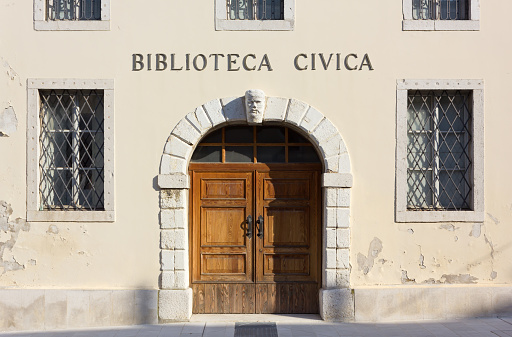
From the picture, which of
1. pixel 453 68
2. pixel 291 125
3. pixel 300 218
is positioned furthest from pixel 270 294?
pixel 453 68

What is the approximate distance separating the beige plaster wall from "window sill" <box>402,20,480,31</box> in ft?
0.28

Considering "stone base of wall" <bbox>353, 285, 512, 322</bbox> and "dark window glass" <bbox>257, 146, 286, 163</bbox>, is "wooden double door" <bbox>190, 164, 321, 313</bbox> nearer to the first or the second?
"dark window glass" <bbox>257, 146, 286, 163</bbox>

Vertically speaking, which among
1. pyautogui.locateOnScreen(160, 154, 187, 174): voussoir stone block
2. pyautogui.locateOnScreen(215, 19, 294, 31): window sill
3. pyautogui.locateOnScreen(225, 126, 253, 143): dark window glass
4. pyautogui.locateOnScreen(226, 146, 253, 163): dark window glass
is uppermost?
pyautogui.locateOnScreen(215, 19, 294, 31): window sill

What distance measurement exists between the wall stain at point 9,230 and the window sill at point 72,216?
0.45 feet

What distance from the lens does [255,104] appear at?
7.52 meters

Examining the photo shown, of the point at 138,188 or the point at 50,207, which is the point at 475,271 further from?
the point at 50,207

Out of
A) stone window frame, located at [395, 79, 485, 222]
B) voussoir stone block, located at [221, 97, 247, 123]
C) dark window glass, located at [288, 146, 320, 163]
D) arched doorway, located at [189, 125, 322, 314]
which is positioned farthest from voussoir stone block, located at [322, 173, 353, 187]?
voussoir stone block, located at [221, 97, 247, 123]

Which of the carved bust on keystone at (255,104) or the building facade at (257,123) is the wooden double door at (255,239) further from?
the carved bust on keystone at (255,104)

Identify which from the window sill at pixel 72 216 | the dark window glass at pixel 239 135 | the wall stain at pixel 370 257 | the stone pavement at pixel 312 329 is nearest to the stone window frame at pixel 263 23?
the dark window glass at pixel 239 135

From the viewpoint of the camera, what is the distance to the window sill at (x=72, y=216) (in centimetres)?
762

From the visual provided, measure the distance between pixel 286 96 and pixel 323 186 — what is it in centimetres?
123

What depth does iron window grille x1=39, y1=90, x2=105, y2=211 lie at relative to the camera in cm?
779

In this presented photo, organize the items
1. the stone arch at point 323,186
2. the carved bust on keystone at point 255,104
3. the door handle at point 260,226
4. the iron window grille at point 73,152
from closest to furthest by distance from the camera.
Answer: the carved bust on keystone at point 255,104 → the stone arch at point 323,186 → the iron window grille at point 73,152 → the door handle at point 260,226

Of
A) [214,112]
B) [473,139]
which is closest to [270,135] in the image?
[214,112]
